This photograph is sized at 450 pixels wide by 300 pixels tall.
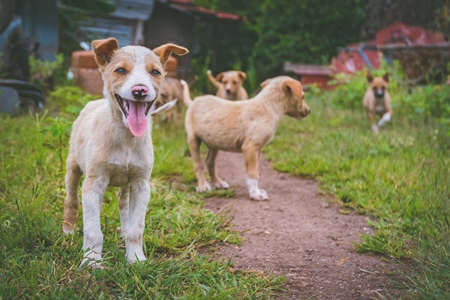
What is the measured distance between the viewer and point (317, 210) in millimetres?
5254

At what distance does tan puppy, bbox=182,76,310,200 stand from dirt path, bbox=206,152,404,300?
426 mm

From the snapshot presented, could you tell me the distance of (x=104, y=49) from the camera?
3.27m

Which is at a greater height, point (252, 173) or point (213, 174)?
point (252, 173)

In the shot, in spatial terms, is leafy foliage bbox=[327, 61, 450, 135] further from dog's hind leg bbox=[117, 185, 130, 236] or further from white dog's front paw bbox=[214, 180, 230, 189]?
dog's hind leg bbox=[117, 185, 130, 236]

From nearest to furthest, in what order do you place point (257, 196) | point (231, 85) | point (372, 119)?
point (257, 196)
point (231, 85)
point (372, 119)

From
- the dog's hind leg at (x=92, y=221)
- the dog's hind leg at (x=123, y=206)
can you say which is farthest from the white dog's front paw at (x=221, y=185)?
the dog's hind leg at (x=92, y=221)

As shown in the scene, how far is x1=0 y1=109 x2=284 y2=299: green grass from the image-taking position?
114 inches

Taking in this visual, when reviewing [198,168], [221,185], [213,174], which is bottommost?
[221,185]

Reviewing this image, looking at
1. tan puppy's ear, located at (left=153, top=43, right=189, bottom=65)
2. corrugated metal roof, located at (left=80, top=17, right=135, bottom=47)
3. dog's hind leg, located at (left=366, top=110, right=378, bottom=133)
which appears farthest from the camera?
corrugated metal roof, located at (left=80, top=17, right=135, bottom=47)

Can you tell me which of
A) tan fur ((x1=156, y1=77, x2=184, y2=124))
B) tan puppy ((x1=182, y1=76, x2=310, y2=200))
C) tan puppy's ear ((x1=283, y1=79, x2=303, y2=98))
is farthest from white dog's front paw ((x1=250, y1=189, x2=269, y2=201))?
tan fur ((x1=156, y1=77, x2=184, y2=124))

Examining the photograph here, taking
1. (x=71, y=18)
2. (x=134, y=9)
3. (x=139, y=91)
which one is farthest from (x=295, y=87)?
(x=134, y=9)

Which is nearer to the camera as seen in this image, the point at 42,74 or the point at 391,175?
the point at 391,175

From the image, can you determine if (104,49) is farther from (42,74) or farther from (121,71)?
(42,74)

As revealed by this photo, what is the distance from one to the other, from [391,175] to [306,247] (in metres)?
2.06
